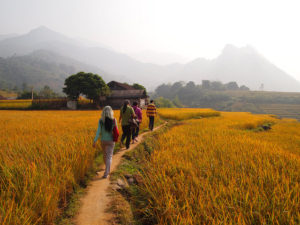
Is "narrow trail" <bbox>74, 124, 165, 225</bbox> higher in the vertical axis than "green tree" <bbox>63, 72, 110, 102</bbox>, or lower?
lower

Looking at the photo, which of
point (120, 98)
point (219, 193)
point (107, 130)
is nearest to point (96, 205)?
point (107, 130)


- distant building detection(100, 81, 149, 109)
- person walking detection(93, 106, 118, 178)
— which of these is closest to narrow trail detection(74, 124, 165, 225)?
person walking detection(93, 106, 118, 178)

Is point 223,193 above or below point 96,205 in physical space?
above

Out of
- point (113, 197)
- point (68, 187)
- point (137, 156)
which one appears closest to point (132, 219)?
point (113, 197)

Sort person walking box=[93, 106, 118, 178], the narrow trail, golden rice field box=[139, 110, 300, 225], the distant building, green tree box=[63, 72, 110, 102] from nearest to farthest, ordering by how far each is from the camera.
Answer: golden rice field box=[139, 110, 300, 225] → the narrow trail → person walking box=[93, 106, 118, 178] → green tree box=[63, 72, 110, 102] → the distant building

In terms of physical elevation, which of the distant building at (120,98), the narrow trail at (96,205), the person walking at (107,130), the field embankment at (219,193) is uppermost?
the distant building at (120,98)

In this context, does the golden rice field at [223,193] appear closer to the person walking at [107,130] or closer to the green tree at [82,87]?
the person walking at [107,130]

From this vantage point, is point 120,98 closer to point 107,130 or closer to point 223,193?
point 107,130

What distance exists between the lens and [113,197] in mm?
3031

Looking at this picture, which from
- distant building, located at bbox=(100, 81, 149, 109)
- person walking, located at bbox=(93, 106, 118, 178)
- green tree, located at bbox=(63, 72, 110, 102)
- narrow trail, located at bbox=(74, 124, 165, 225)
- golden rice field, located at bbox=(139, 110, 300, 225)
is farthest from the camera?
distant building, located at bbox=(100, 81, 149, 109)

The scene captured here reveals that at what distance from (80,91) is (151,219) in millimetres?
34412

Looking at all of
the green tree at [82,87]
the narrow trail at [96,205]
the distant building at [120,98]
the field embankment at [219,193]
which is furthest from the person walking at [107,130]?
the distant building at [120,98]

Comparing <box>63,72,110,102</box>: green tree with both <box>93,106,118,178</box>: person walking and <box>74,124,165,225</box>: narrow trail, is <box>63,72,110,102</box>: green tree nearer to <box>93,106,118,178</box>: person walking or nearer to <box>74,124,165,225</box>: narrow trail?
<box>93,106,118,178</box>: person walking

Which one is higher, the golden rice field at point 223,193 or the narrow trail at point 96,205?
the golden rice field at point 223,193
